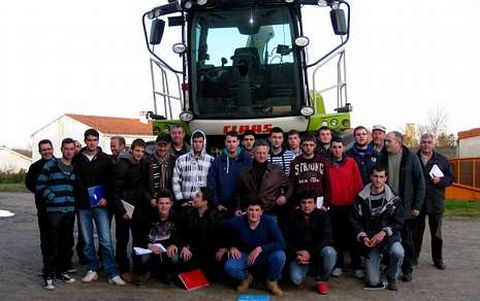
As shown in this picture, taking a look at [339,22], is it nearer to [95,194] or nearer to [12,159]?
[95,194]

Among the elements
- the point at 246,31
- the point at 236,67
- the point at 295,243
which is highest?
the point at 246,31

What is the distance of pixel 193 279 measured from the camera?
6910 mm

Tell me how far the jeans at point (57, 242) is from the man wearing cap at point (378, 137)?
Result: 4.05m

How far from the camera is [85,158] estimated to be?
7250 millimetres

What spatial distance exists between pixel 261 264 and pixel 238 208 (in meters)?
0.73

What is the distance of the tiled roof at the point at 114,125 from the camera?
46.0m

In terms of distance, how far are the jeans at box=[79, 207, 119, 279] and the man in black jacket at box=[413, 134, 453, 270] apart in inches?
160

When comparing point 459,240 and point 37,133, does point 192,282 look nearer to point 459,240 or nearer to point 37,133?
point 459,240

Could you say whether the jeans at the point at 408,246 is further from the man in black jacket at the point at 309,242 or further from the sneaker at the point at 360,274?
the man in black jacket at the point at 309,242

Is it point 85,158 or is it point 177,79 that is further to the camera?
point 177,79

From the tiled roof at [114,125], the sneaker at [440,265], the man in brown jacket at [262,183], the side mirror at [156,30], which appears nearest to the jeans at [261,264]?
the man in brown jacket at [262,183]

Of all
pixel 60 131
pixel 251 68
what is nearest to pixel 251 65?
pixel 251 68

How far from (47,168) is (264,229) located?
2.71 m

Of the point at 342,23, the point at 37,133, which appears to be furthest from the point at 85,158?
the point at 37,133
